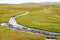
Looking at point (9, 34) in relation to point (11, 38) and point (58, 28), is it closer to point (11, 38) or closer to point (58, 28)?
point (11, 38)

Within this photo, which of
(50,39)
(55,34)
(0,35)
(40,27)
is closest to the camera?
(50,39)

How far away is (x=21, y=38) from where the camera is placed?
36312mm

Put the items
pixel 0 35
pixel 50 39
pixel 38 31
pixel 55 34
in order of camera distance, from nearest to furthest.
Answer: pixel 50 39
pixel 0 35
pixel 55 34
pixel 38 31

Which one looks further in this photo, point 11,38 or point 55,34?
point 55,34

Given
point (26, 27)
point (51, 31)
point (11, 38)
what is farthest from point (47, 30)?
point (11, 38)

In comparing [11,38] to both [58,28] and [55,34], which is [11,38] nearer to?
[55,34]

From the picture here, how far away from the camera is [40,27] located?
47.3m

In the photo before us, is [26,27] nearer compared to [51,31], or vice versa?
[51,31]

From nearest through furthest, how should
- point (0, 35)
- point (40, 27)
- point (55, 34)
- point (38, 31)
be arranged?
point (0, 35), point (55, 34), point (38, 31), point (40, 27)

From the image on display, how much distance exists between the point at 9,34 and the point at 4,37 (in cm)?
257

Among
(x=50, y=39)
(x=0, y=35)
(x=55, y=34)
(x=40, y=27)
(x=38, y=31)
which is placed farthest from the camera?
(x=40, y=27)

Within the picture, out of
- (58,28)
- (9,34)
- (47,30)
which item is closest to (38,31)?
(47,30)

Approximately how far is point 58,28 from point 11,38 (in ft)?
44.2

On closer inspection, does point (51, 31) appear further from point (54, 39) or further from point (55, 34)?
point (54, 39)
